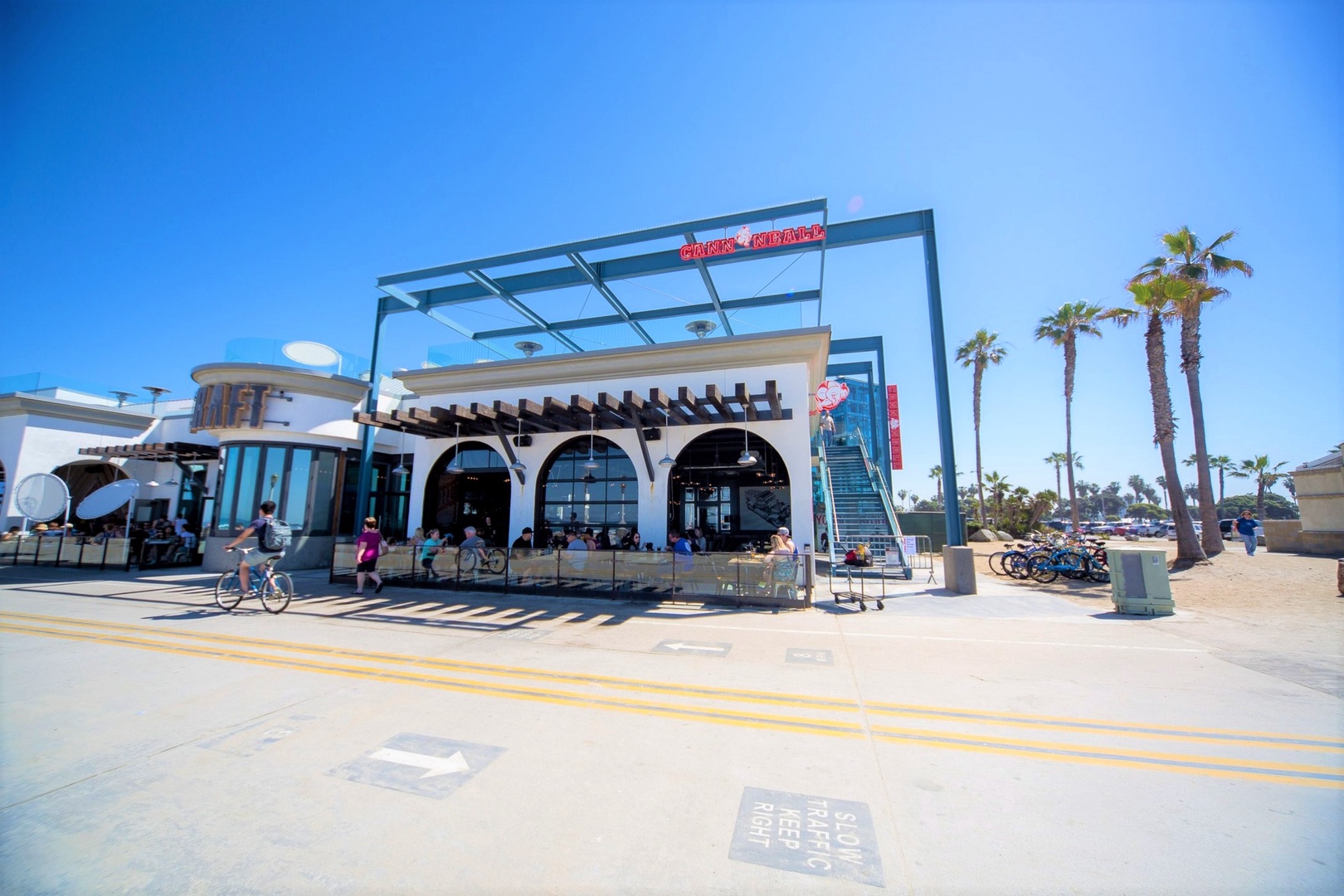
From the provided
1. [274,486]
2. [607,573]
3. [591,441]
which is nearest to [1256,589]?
[607,573]

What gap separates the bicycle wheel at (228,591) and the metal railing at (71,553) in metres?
9.80

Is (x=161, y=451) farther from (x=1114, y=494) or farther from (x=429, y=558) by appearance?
(x=1114, y=494)

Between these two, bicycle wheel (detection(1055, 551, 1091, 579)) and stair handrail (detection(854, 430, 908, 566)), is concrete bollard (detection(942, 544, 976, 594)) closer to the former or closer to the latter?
stair handrail (detection(854, 430, 908, 566))

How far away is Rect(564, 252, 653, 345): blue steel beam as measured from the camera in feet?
56.7

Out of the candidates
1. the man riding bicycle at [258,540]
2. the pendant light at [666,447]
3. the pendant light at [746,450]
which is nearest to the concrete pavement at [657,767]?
the man riding bicycle at [258,540]

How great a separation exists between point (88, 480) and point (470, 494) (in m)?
19.6

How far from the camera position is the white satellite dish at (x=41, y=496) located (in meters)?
15.9

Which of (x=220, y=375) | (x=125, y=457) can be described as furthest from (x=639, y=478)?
(x=125, y=457)

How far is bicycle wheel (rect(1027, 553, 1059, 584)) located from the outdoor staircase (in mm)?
3463

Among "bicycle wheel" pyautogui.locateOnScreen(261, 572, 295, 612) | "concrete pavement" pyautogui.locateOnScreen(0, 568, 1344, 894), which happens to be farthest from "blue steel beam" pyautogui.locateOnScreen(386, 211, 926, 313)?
"bicycle wheel" pyautogui.locateOnScreen(261, 572, 295, 612)

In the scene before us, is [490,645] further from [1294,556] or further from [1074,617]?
[1294,556]

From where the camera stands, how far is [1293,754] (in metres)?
3.93

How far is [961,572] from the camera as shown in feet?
39.4

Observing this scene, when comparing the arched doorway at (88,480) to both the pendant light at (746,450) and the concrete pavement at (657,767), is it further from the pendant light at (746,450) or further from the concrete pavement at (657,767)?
the pendant light at (746,450)
